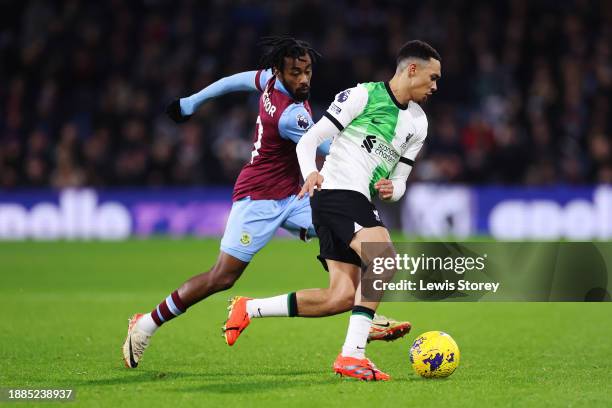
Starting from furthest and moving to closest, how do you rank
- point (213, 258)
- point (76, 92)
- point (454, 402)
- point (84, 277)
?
point (76, 92) < point (213, 258) < point (84, 277) < point (454, 402)

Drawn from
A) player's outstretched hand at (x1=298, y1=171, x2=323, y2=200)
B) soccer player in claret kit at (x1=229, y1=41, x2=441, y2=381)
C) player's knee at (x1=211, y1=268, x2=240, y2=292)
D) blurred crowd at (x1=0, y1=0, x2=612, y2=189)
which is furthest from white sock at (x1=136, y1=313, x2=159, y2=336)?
blurred crowd at (x1=0, y1=0, x2=612, y2=189)

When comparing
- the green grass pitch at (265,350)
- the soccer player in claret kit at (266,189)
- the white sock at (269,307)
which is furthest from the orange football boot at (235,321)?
the soccer player in claret kit at (266,189)

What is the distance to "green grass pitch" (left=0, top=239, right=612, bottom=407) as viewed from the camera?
5965 millimetres

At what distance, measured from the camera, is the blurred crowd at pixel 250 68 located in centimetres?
1894

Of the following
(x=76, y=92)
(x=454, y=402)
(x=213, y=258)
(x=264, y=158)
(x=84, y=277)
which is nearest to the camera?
(x=454, y=402)

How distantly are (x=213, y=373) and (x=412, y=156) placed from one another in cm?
189

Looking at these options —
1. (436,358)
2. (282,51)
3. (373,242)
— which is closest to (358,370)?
(436,358)

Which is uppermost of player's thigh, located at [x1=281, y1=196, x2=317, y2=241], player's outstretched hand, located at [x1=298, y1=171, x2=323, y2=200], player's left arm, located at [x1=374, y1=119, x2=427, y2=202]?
player's left arm, located at [x1=374, y1=119, x2=427, y2=202]

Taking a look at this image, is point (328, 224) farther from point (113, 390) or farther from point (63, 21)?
point (63, 21)

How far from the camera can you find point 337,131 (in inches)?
257

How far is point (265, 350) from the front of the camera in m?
8.06

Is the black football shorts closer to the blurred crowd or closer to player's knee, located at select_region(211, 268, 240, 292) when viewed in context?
player's knee, located at select_region(211, 268, 240, 292)

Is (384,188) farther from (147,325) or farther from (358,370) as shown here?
(147,325)

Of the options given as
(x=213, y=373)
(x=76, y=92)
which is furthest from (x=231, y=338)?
(x=76, y=92)
